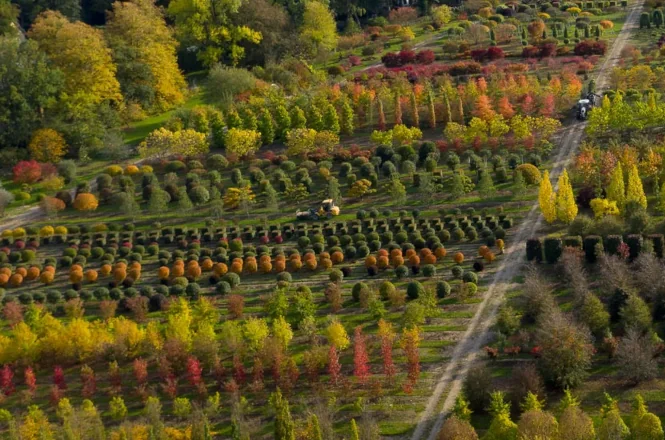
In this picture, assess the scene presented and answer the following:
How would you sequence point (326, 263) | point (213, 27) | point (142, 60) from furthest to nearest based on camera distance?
point (213, 27) → point (142, 60) → point (326, 263)

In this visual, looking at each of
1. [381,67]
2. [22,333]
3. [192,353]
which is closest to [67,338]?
[22,333]

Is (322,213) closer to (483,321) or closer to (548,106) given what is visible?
(483,321)

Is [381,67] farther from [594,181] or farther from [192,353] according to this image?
[192,353]

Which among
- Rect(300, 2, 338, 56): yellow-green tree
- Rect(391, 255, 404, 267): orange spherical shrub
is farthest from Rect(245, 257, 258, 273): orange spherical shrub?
Rect(300, 2, 338, 56): yellow-green tree

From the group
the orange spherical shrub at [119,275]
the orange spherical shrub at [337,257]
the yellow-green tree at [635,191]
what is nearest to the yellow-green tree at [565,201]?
the yellow-green tree at [635,191]

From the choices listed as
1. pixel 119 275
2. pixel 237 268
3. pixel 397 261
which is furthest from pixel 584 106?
pixel 119 275

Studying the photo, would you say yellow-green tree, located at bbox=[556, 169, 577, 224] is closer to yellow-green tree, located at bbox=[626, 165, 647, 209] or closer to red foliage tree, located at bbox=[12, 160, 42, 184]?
yellow-green tree, located at bbox=[626, 165, 647, 209]
